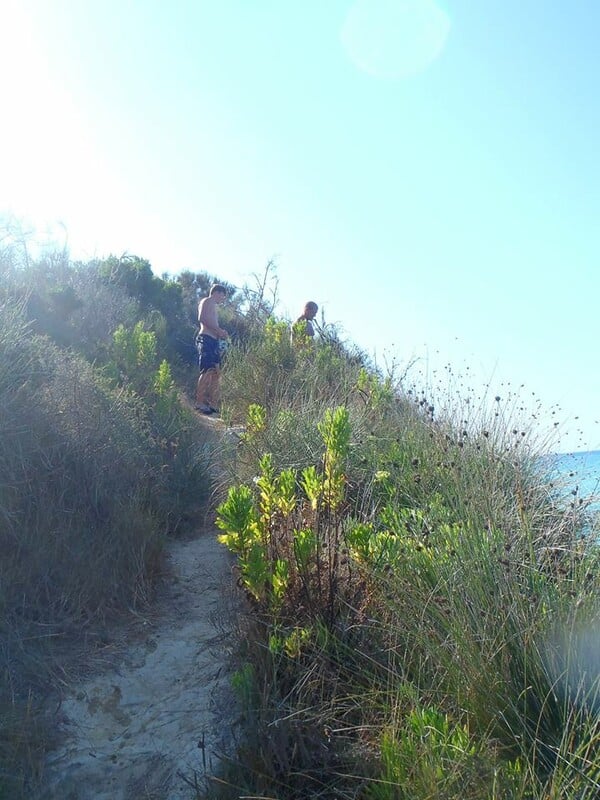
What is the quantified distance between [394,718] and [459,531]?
0.95 metres

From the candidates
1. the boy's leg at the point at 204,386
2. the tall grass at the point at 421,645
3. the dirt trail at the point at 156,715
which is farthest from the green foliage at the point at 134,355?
the tall grass at the point at 421,645

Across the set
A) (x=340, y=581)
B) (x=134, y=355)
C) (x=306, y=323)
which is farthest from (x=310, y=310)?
(x=340, y=581)

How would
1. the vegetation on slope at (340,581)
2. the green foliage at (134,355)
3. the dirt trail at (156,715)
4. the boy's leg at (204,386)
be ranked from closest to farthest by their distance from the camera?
1. the vegetation on slope at (340,581)
2. the dirt trail at (156,715)
3. the green foliage at (134,355)
4. the boy's leg at (204,386)

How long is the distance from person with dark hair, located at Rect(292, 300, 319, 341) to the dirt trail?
20.7ft

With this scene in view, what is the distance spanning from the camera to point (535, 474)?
16.8 ft

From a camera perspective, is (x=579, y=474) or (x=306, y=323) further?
(x=306, y=323)

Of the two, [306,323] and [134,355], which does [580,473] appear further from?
[306,323]

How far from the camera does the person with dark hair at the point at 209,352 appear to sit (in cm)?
989

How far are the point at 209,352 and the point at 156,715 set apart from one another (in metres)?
6.50

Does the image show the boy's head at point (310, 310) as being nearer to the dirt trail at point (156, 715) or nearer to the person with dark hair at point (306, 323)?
the person with dark hair at point (306, 323)

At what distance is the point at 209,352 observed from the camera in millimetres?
9883

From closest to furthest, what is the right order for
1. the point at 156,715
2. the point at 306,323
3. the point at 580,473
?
the point at 156,715 < the point at 580,473 < the point at 306,323

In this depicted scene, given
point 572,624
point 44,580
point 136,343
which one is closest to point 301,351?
point 136,343

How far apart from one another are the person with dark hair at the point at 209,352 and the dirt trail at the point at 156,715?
5.39 meters
